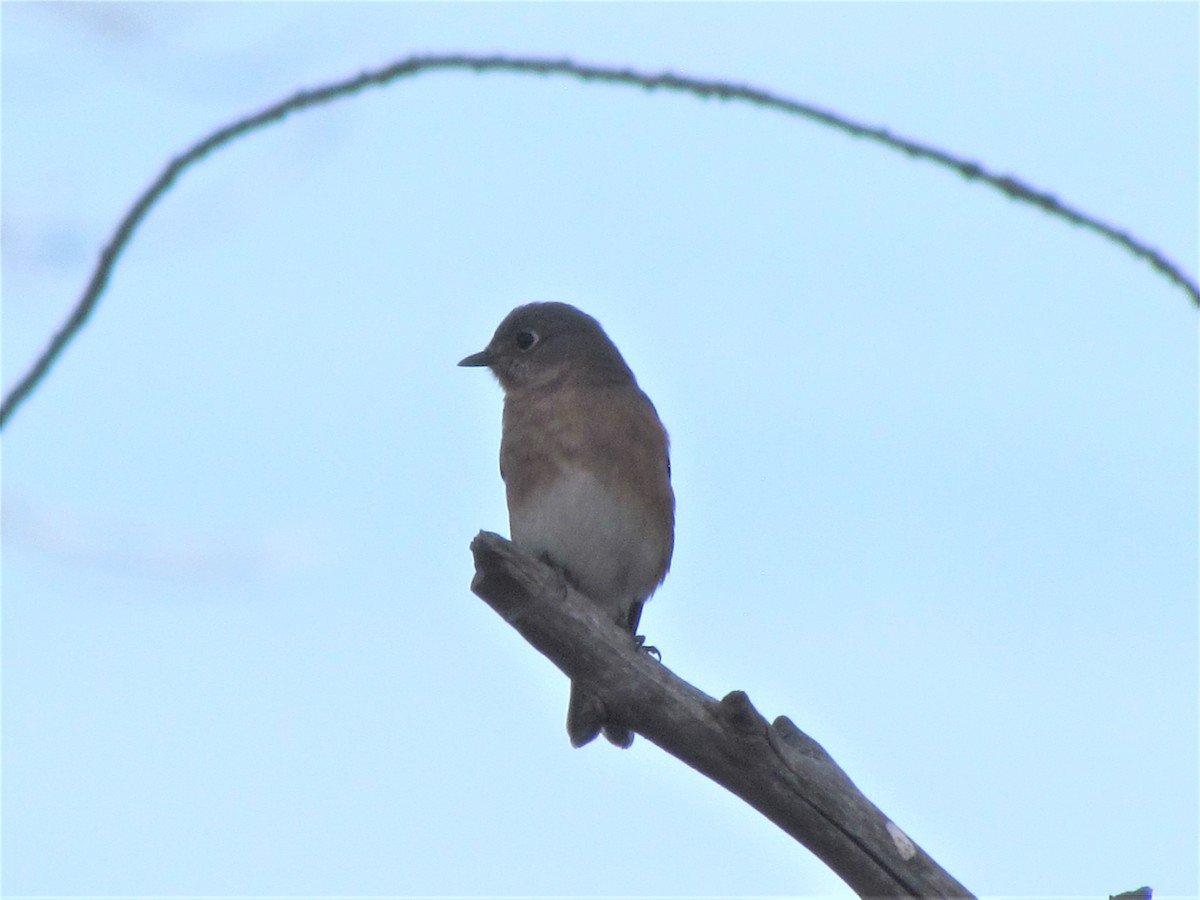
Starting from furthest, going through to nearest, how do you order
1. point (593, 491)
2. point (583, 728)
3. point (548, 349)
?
1. point (548, 349)
2. point (593, 491)
3. point (583, 728)

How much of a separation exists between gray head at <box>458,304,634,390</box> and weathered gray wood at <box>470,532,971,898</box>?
3.10m

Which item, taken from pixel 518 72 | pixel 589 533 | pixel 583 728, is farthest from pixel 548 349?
pixel 518 72

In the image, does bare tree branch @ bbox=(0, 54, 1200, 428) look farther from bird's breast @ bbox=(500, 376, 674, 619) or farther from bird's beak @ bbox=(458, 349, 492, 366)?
bird's beak @ bbox=(458, 349, 492, 366)

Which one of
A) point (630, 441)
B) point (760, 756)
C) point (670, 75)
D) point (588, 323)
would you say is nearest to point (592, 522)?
point (630, 441)

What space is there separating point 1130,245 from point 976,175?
277mm

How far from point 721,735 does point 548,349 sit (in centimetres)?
418

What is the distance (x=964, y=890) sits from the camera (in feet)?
16.3

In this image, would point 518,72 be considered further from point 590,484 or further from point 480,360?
point 480,360

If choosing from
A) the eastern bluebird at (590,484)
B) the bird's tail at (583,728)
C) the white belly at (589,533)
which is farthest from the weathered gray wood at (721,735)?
the white belly at (589,533)

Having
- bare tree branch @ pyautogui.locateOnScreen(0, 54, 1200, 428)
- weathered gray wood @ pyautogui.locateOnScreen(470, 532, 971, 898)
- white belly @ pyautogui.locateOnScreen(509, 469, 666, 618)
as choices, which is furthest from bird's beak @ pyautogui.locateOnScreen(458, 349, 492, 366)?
bare tree branch @ pyautogui.locateOnScreen(0, 54, 1200, 428)

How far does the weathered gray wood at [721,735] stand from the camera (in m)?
5.05

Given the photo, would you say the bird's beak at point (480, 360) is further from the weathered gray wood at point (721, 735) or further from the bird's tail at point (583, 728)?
the weathered gray wood at point (721, 735)

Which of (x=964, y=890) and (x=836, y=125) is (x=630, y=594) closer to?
(x=964, y=890)

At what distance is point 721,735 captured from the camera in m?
5.30
